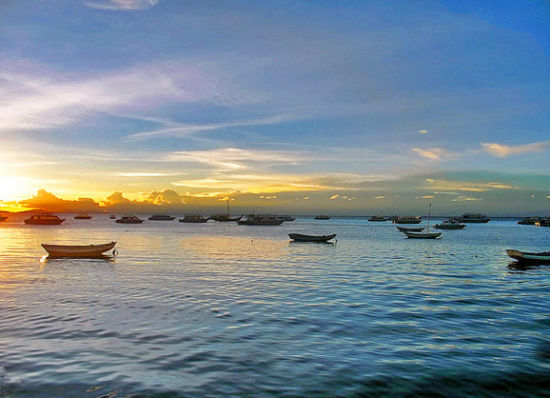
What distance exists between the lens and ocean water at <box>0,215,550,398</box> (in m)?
11.4

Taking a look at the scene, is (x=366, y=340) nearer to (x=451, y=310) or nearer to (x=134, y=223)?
(x=451, y=310)

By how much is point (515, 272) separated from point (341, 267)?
51.7 ft

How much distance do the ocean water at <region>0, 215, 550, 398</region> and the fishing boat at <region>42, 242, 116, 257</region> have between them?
12.6 m

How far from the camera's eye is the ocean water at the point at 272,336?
11438 millimetres

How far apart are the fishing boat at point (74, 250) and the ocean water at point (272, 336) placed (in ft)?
41.4

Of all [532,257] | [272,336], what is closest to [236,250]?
[532,257]

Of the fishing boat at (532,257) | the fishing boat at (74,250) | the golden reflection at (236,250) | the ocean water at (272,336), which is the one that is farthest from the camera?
the golden reflection at (236,250)

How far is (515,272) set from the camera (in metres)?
36.7

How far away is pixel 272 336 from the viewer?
626 inches

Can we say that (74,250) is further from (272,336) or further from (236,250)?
(272,336)

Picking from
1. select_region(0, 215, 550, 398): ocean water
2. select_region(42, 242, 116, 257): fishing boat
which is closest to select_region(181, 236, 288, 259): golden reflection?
select_region(42, 242, 116, 257): fishing boat

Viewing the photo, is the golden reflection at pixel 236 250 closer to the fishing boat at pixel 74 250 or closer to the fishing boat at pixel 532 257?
the fishing boat at pixel 74 250

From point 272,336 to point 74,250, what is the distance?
3701 cm

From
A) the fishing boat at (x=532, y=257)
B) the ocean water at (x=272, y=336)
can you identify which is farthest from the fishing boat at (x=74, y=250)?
the fishing boat at (x=532, y=257)
